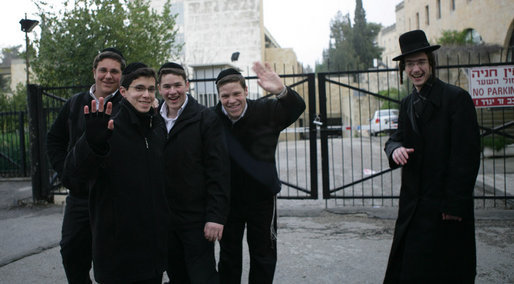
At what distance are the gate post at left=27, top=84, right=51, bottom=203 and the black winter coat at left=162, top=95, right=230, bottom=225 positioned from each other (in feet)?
18.2

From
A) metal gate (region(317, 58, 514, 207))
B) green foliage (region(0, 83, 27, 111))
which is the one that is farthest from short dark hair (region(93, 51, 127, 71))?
green foliage (region(0, 83, 27, 111))

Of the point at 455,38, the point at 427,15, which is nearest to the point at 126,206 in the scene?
the point at 455,38

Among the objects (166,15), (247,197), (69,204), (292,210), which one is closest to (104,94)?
(69,204)

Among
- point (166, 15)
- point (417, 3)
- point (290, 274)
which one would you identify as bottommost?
point (290, 274)

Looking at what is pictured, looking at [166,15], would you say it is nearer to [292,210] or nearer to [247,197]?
[292,210]

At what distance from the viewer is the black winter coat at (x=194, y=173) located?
298 cm

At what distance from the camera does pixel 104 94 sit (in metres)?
3.53

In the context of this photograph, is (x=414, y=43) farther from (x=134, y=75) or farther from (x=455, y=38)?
(x=455, y=38)

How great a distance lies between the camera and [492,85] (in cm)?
658

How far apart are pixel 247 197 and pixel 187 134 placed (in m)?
0.71

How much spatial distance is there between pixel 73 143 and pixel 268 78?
5.39ft

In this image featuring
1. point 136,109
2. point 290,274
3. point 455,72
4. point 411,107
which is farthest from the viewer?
point 455,72

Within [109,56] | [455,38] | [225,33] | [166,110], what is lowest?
[166,110]

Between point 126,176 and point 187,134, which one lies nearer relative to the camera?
point 126,176
